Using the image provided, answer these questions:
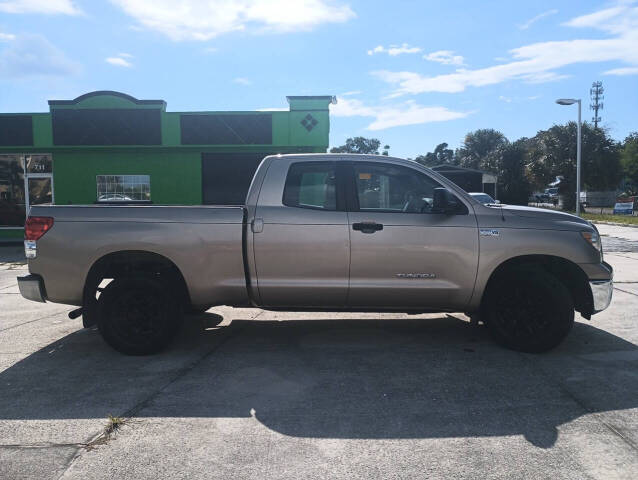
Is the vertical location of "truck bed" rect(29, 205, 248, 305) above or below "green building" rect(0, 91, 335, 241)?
below

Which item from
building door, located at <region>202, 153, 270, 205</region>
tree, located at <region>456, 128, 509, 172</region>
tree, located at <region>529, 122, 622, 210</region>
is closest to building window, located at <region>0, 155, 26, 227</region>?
building door, located at <region>202, 153, 270, 205</region>

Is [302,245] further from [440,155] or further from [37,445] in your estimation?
[440,155]

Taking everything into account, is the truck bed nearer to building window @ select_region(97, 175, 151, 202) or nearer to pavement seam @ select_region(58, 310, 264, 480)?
pavement seam @ select_region(58, 310, 264, 480)

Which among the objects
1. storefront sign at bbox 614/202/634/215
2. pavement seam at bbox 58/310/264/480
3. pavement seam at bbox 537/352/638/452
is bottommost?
pavement seam at bbox 58/310/264/480

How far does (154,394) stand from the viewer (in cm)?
442

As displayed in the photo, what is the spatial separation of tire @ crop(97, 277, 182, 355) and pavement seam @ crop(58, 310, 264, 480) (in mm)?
439

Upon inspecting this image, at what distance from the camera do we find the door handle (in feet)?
17.2

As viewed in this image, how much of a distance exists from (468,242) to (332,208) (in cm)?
136

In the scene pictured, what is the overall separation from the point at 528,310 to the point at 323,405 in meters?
2.40

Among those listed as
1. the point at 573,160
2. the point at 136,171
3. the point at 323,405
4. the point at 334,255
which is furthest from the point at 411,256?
the point at 573,160

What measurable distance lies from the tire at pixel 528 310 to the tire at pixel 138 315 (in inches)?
125

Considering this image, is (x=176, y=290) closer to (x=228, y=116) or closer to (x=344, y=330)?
(x=344, y=330)

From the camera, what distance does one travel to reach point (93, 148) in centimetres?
2011

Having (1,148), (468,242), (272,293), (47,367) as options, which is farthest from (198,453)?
(1,148)
